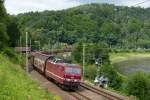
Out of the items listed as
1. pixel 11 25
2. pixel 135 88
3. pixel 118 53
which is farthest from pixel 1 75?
pixel 118 53

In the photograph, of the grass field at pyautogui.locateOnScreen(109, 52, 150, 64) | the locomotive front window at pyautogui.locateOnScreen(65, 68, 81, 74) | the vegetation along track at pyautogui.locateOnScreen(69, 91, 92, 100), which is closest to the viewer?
the vegetation along track at pyautogui.locateOnScreen(69, 91, 92, 100)

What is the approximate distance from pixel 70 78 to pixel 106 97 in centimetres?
566

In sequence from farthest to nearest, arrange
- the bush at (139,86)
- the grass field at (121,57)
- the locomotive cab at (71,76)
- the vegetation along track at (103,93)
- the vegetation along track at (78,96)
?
the grass field at (121,57) → the bush at (139,86) → the locomotive cab at (71,76) → the vegetation along track at (78,96) → the vegetation along track at (103,93)

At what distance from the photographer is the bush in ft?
184

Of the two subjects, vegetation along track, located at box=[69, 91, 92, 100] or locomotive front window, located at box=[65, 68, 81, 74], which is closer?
vegetation along track, located at box=[69, 91, 92, 100]

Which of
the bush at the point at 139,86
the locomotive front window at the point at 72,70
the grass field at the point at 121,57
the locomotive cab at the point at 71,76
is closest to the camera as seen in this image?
the locomotive cab at the point at 71,76

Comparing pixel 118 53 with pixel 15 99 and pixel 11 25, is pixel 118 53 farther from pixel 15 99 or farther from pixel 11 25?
pixel 15 99

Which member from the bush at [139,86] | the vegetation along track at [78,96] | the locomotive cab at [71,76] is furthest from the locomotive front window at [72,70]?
the bush at [139,86]

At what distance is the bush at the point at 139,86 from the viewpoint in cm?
5597

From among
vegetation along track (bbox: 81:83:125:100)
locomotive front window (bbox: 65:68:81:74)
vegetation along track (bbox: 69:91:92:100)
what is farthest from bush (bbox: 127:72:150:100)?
vegetation along track (bbox: 69:91:92:100)

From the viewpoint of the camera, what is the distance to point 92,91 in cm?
3869

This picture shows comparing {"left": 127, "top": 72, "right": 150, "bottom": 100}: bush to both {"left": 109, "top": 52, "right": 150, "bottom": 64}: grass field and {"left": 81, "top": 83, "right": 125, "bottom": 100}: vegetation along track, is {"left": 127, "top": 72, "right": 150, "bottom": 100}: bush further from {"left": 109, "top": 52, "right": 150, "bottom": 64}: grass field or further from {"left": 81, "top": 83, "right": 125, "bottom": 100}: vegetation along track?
{"left": 109, "top": 52, "right": 150, "bottom": 64}: grass field

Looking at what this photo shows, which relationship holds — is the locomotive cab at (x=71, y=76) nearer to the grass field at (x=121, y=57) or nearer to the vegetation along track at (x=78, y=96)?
the vegetation along track at (x=78, y=96)

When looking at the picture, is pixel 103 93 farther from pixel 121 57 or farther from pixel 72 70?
pixel 121 57
